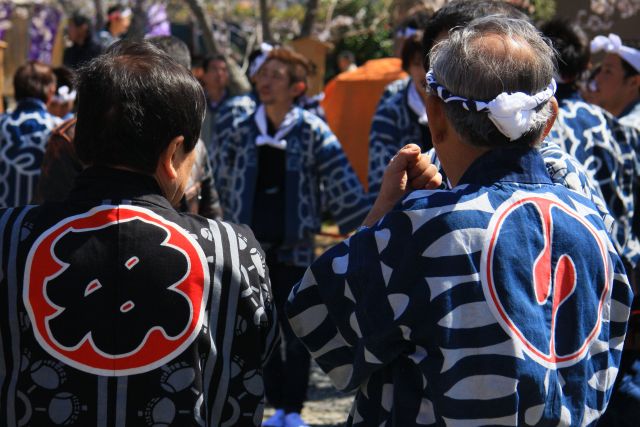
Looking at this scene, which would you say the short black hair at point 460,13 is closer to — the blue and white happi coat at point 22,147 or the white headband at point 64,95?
the blue and white happi coat at point 22,147

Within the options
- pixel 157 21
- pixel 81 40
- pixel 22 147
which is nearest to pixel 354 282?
pixel 22 147

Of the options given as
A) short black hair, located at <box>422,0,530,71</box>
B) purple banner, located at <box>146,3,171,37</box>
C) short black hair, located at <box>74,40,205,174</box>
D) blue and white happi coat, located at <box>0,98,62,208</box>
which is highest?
short black hair, located at <box>422,0,530,71</box>

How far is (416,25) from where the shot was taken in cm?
503

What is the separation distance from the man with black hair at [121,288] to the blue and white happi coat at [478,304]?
0.75 feet

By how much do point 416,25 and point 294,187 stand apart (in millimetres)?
1072

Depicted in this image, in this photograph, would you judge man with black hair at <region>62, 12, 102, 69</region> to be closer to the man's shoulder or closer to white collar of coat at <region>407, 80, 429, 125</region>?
the man's shoulder

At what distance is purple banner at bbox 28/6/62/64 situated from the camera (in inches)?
541

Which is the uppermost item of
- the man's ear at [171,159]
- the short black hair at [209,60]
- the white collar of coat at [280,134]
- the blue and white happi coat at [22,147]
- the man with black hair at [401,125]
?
the man's ear at [171,159]

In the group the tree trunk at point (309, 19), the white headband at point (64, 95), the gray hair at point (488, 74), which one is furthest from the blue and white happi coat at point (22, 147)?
the tree trunk at point (309, 19)

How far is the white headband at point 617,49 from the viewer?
15.7ft

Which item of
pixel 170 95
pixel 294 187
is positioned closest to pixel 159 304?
pixel 170 95

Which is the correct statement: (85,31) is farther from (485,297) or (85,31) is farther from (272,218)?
(485,297)

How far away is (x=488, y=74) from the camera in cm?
196

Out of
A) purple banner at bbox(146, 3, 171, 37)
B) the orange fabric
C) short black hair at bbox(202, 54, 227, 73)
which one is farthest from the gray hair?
purple banner at bbox(146, 3, 171, 37)
